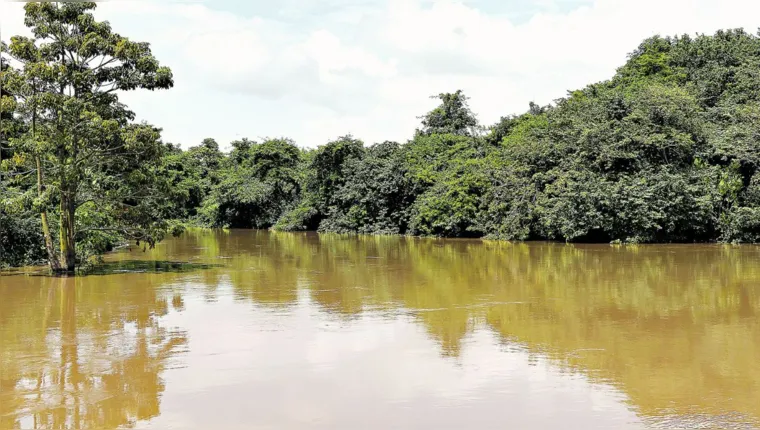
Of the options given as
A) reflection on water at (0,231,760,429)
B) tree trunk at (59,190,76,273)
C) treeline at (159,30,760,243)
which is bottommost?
reflection on water at (0,231,760,429)

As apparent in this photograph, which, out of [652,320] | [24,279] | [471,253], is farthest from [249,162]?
[652,320]

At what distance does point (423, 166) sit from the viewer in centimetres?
4066

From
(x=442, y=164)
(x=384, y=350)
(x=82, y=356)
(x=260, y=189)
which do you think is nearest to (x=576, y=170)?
(x=442, y=164)

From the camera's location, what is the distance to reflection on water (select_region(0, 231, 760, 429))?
6562 millimetres

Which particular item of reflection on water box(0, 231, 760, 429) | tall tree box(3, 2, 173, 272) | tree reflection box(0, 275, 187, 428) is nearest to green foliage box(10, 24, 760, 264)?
tall tree box(3, 2, 173, 272)

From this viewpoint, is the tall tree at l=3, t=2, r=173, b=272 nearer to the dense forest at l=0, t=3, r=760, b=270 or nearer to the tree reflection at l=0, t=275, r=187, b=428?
the dense forest at l=0, t=3, r=760, b=270

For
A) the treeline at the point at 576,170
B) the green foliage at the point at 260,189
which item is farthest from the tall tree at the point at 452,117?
the green foliage at the point at 260,189

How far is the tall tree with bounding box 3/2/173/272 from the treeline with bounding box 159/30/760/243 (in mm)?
2004

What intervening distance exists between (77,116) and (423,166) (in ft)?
84.6

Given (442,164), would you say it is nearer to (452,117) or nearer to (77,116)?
(452,117)

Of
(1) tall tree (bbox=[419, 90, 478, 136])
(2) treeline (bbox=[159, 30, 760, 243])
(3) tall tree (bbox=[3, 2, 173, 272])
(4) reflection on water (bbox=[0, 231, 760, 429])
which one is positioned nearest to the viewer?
(4) reflection on water (bbox=[0, 231, 760, 429])

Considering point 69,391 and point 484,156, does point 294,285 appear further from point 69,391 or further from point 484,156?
point 484,156

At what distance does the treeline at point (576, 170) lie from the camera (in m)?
27.3

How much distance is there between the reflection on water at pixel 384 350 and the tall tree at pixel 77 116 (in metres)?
2.04
